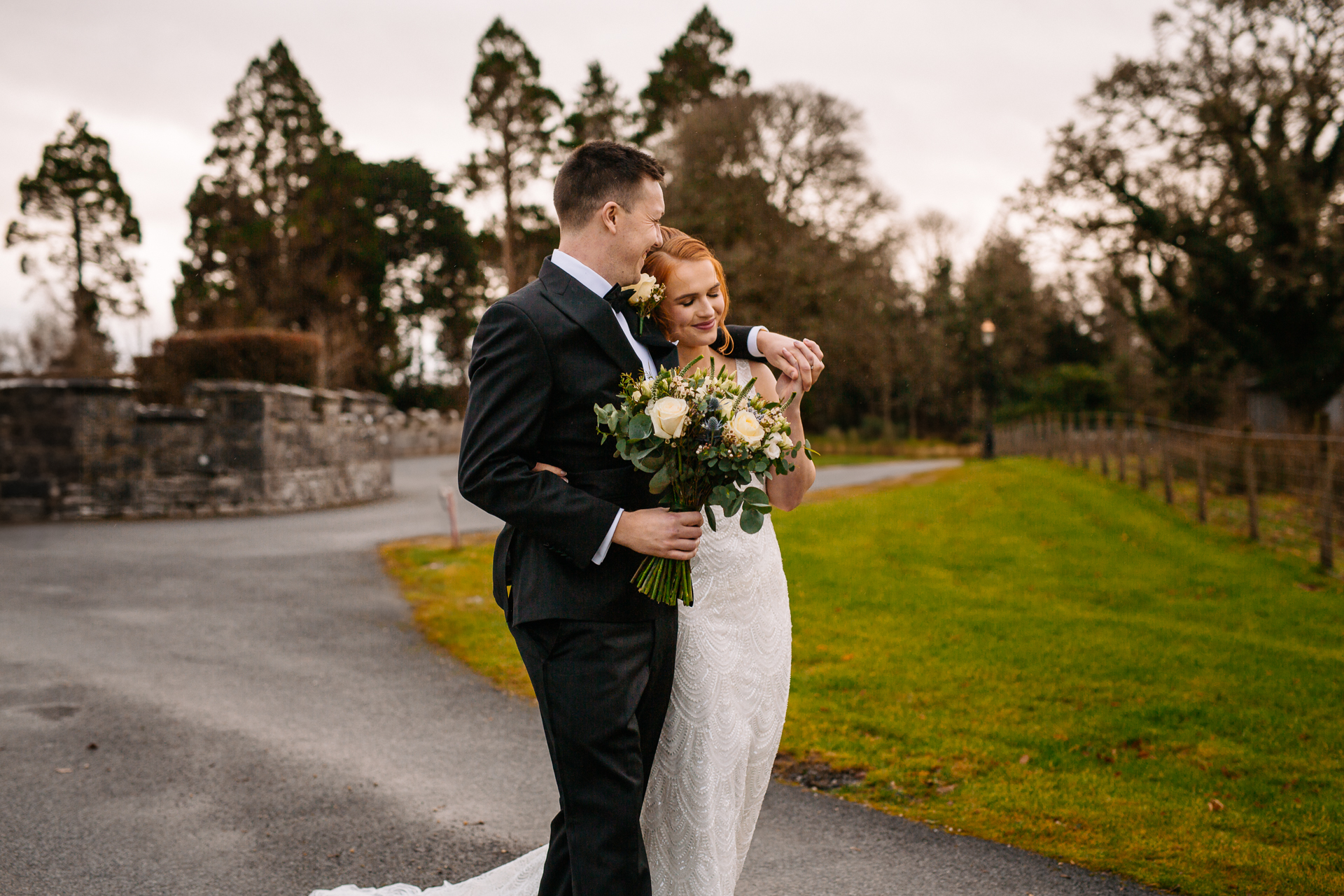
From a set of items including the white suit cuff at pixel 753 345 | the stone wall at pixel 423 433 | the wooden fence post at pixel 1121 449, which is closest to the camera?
the white suit cuff at pixel 753 345

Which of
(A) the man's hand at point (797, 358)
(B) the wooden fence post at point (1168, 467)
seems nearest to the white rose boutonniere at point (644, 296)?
(A) the man's hand at point (797, 358)

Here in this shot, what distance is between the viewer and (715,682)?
254cm

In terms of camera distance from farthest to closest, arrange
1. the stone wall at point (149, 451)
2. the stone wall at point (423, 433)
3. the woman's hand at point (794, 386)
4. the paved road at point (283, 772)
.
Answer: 1. the stone wall at point (423, 433)
2. the stone wall at point (149, 451)
3. the paved road at point (283, 772)
4. the woman's hand at point (794, 386)

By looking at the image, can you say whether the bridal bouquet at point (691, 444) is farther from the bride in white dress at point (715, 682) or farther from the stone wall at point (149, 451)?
the stone wall at point (149, 451)

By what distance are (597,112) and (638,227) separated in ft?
125

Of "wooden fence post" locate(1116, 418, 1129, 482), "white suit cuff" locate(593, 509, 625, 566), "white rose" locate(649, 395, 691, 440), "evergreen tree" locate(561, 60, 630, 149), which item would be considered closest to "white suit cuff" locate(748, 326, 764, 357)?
"white rose" locate(649, 395, 691, 440)

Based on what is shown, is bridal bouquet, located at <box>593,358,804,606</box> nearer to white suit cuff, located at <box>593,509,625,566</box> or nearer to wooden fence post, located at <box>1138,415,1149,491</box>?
white suit cuff, located at <box>593,509,625,566</box>

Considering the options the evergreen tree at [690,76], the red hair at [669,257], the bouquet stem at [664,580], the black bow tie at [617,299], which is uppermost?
the evergreen tree at [690,76]

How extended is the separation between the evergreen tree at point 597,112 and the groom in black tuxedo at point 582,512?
3623 cm

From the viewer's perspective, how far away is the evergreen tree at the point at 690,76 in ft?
126

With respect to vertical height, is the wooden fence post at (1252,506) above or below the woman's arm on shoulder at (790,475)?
below

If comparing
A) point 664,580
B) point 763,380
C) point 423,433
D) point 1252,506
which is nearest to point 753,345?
point 763,380

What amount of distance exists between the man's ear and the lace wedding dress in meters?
0.88

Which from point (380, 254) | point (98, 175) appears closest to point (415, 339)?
point (380, 254)
